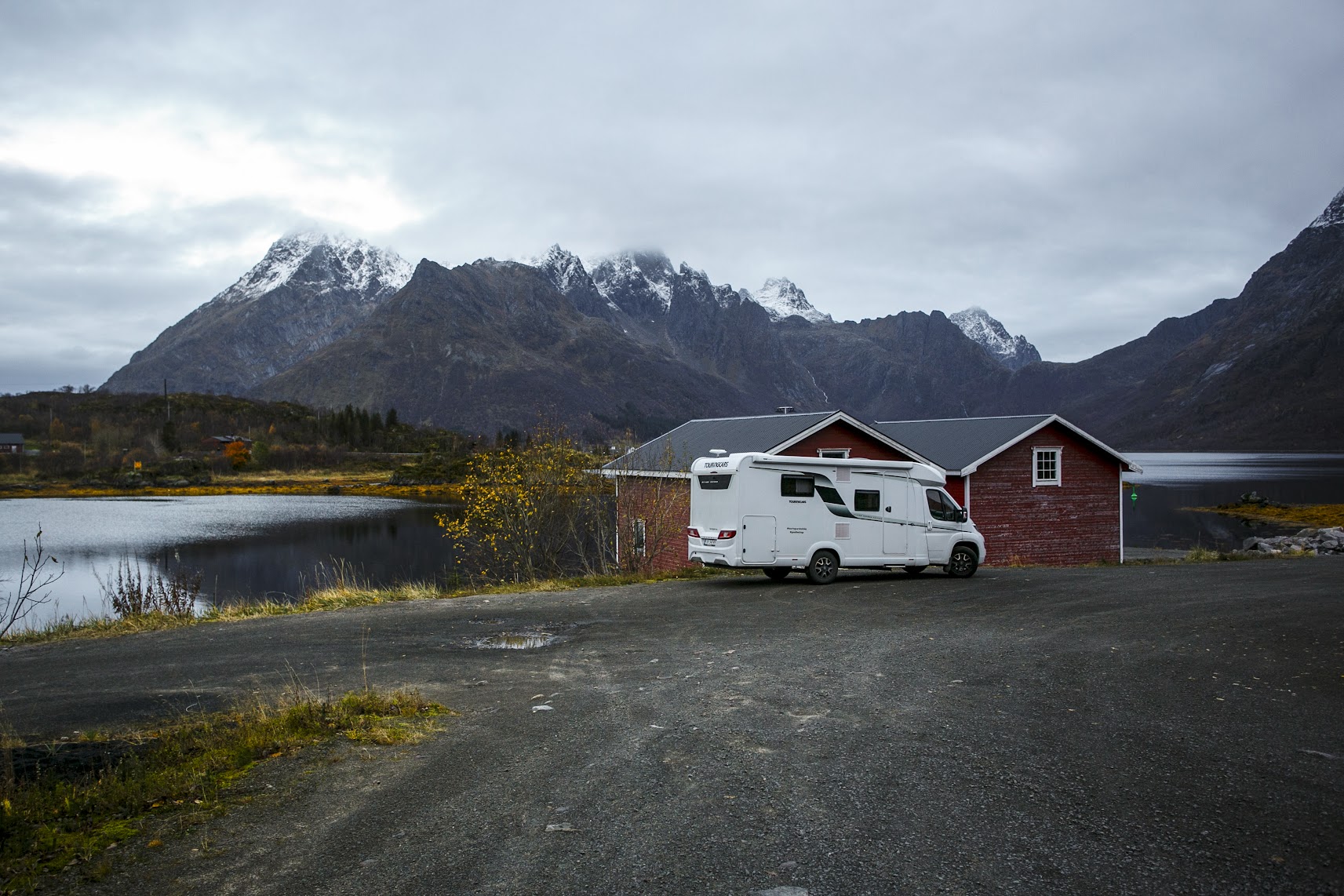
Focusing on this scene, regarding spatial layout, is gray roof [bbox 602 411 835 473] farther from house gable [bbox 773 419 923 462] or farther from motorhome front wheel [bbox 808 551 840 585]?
motorhome front wheel [bbox 808 551 840 585]

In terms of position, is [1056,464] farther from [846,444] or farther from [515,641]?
[515,641]

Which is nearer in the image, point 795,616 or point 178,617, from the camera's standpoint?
point 795,616

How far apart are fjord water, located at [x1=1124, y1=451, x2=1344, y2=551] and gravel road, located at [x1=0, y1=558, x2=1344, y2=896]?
37754 millimetres

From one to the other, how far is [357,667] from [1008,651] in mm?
7333

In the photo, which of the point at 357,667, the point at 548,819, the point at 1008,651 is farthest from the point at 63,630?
the point at 1008,651

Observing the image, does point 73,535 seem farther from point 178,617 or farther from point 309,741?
point 309,741

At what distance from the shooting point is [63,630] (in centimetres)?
1392

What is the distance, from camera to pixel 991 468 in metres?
29.1

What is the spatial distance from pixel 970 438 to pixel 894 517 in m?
13.7

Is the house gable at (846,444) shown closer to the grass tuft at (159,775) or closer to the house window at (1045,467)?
the house window at (1045,467)

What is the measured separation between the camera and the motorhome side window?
738 inches

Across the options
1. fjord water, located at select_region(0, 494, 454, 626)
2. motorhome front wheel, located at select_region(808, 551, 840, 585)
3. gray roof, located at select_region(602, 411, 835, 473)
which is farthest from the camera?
fjord water, located at select_region(0, 494, 454, 626)

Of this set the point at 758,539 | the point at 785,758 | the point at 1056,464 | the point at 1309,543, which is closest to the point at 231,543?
Answer: the point at 758,539

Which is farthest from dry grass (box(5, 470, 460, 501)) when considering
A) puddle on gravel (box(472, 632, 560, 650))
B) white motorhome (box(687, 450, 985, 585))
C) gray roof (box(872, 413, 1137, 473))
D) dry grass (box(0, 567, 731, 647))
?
puddle on gravel (box(472, 632, 560, 650))
